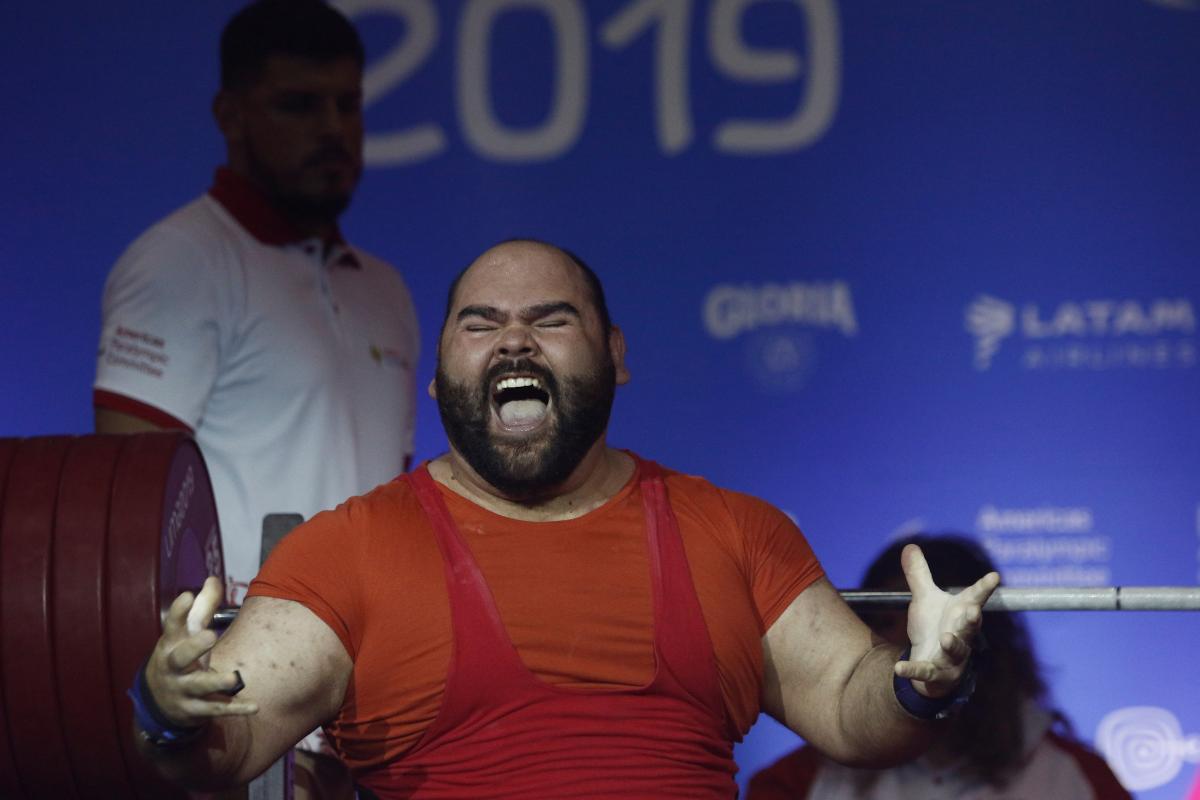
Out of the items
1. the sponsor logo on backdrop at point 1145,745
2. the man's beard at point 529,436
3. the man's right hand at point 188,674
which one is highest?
the man's beard at point 529,436

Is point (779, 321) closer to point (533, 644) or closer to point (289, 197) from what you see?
point (289, 197)

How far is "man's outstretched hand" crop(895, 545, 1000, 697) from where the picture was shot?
5.73 ft

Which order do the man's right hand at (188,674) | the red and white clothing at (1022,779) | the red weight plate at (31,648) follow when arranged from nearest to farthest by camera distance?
the man's right hand at (188,674) < the red weight plate at (31,648) < the red and white clothing at (1022,779)

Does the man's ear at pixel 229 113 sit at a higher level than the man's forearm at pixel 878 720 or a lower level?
higher

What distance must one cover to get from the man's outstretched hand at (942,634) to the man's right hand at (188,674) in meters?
0.71

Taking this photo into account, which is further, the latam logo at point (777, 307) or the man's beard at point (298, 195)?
the latam logo at point (777, 307)

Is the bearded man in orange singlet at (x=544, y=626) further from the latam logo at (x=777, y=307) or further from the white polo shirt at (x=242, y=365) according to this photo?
the latam logo at (x=777, y=307)

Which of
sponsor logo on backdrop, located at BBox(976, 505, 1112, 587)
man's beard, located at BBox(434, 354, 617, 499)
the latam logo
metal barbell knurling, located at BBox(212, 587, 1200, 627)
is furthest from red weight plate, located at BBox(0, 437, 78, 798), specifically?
sponsor logo on backdrop, located at BBox(976, 505, 1112, 587)

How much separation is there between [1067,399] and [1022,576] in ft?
1.24

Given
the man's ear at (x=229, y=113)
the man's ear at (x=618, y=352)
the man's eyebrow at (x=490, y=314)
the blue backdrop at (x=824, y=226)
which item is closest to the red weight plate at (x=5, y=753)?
the man's eyebrow at (x=490, y=314)

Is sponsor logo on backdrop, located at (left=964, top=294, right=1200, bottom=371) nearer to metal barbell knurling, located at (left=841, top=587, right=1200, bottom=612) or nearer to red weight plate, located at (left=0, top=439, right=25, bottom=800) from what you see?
metal barbell knurling, located at (left=841, top=587, right=1200, bottom=612)

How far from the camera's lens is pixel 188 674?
1631mm

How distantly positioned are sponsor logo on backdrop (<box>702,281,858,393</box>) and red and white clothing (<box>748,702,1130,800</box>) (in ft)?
2.87

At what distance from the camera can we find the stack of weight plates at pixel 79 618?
6.91 feet
